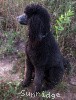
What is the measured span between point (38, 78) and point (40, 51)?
15.9 inches

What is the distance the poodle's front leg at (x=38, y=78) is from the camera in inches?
137

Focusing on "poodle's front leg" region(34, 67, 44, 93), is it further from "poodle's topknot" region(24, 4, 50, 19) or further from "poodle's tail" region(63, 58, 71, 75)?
"poodle's topknot" region(24, 4, 50, 19)

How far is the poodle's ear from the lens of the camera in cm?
312

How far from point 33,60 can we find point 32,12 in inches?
26.1

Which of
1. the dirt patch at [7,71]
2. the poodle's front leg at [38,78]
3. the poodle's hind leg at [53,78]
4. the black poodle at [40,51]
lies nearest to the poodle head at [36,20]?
the black poodle at [40,51]

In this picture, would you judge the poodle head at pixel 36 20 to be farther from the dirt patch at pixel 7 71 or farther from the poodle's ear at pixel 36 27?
the dirt patch at pixel 7 71

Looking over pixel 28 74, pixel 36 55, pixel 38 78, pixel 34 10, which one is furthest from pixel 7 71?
pixel 34 10

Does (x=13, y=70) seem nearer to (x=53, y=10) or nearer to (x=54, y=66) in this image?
(x=54, y=66)

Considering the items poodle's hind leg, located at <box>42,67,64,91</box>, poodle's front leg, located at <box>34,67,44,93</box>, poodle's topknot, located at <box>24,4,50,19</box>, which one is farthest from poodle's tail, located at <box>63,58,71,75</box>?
poodle's topknot, located at <box>24,4,50,19</box>

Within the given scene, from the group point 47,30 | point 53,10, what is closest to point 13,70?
point 47,30

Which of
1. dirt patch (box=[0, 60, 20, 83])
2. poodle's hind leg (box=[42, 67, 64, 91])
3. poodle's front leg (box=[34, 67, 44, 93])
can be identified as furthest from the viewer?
dirt patch (box=[0, 60, 20, 83])

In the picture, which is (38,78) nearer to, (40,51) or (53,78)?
(53,78)

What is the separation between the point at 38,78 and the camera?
351 cm

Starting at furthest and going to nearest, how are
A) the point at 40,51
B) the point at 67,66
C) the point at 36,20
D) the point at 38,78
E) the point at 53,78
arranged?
the point at 67,66, the point at 53,78, the point at 38,78, the point at 40,51, the point at 36,20
